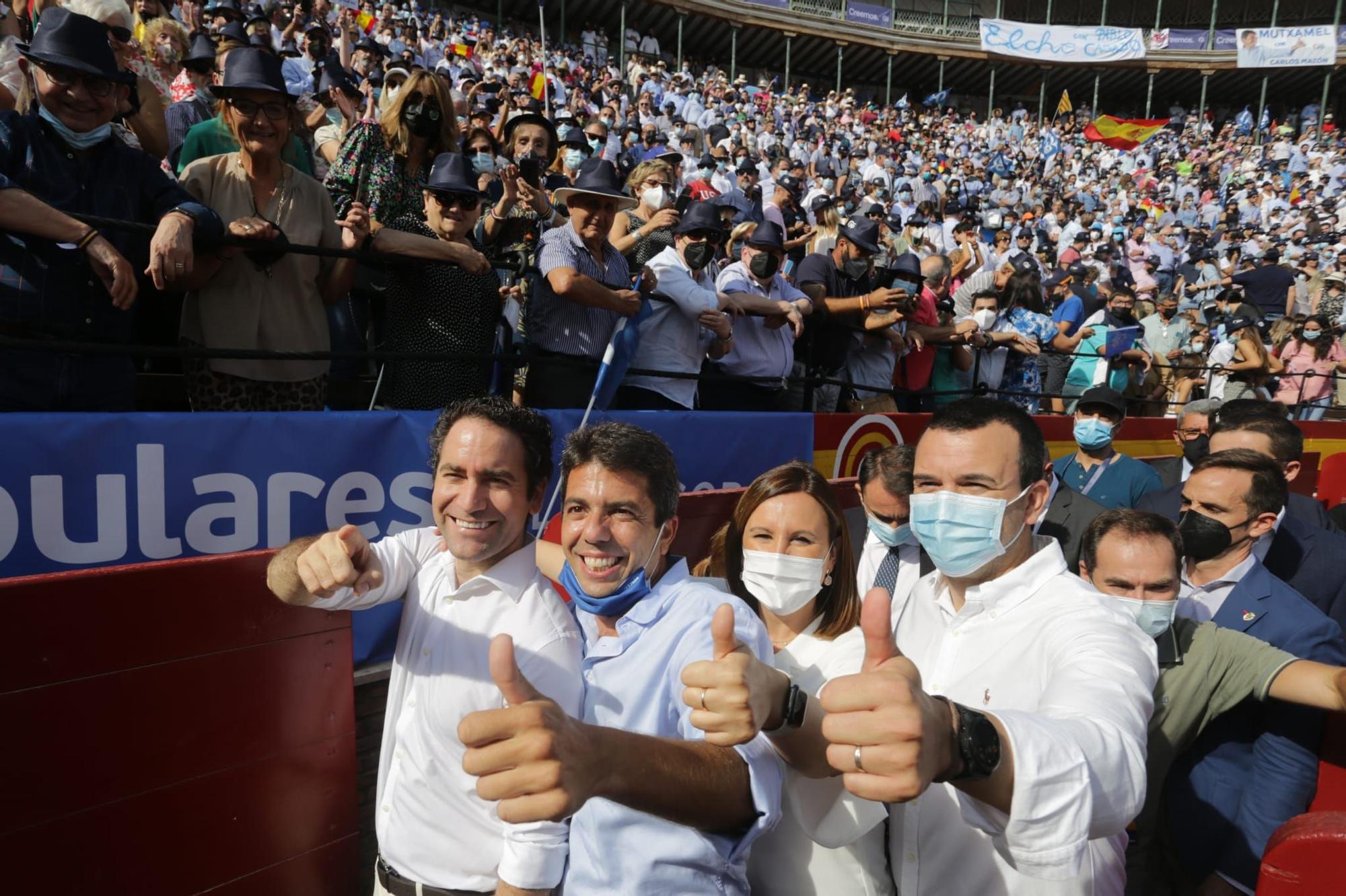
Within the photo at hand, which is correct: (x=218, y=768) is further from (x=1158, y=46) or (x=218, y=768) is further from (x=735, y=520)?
(x=1158, y=46)

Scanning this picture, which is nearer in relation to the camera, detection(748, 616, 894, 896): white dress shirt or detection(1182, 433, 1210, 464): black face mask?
detection(748, 616, 894, 896): white dress shirt

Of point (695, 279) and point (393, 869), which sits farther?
point (695, 279)

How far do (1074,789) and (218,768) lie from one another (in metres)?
2.44

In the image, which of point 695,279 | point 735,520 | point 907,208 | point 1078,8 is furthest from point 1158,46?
point 735,520

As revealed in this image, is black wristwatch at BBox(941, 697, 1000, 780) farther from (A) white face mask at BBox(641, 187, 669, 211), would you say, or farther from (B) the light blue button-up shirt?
(A) white face mask at BBox(641, 187, 669, 211)

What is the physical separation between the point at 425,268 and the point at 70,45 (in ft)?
5.01

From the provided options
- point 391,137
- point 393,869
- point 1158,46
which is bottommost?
point 393,869

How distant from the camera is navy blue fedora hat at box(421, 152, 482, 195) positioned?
13.5ft

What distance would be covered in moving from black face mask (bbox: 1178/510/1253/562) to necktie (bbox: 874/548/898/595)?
1.13 meters

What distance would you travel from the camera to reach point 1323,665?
2709 millimetres

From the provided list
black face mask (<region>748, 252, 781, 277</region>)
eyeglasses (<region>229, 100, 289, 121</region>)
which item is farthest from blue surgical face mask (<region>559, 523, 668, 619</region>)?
black face mask (<region>748, 252, 781, 277</region>)

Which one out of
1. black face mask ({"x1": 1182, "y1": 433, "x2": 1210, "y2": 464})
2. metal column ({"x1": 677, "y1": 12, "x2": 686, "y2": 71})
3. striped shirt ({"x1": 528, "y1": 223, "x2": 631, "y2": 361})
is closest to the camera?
striped shirt ({"x1": 528, "y1": 223, "x2": 631, "y2": 361})

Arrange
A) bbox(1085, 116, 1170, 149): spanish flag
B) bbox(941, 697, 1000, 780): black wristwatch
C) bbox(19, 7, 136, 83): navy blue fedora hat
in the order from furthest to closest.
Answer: bbox(1085, 116, 1170, 149): spanish flag → bbox(19, 7, 136, 83): navy blue fedora hat → bbox(941, 697, 1000, 780): black wristwatch

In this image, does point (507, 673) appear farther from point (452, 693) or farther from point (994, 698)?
point (994, 698)
